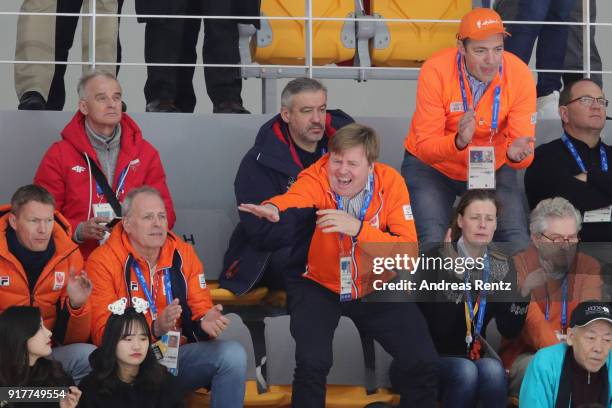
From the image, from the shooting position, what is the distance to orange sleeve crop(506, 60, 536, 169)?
6.69m

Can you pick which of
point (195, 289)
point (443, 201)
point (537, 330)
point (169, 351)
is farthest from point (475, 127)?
point (169, 351)

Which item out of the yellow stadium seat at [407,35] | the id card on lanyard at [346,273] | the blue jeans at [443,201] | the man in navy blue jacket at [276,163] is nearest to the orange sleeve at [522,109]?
the blue jeans at [443,201]

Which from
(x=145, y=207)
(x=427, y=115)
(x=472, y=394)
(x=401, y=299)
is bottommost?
(x=472, y=394)

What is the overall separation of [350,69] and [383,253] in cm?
233

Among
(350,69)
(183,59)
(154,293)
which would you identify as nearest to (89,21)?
(183,59)

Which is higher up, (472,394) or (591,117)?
(591,117)

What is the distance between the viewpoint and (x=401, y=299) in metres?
5.78

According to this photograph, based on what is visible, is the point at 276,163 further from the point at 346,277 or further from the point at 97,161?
the point at 346,277

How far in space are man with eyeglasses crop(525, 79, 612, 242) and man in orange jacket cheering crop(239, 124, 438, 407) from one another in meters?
1.20

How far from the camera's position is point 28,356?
5.21m

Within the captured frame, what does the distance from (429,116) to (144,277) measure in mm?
1629

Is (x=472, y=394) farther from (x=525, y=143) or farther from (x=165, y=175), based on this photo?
(x=165, y=175)

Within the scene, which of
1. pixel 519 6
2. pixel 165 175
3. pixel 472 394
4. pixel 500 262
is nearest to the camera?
pixel 472 394

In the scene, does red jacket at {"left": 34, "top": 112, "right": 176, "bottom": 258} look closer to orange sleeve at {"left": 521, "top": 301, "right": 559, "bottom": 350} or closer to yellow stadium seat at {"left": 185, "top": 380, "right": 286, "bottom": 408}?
yellow stadium seat at {"left": 185, "top": 380, "right": 286, "bottom": 408}
